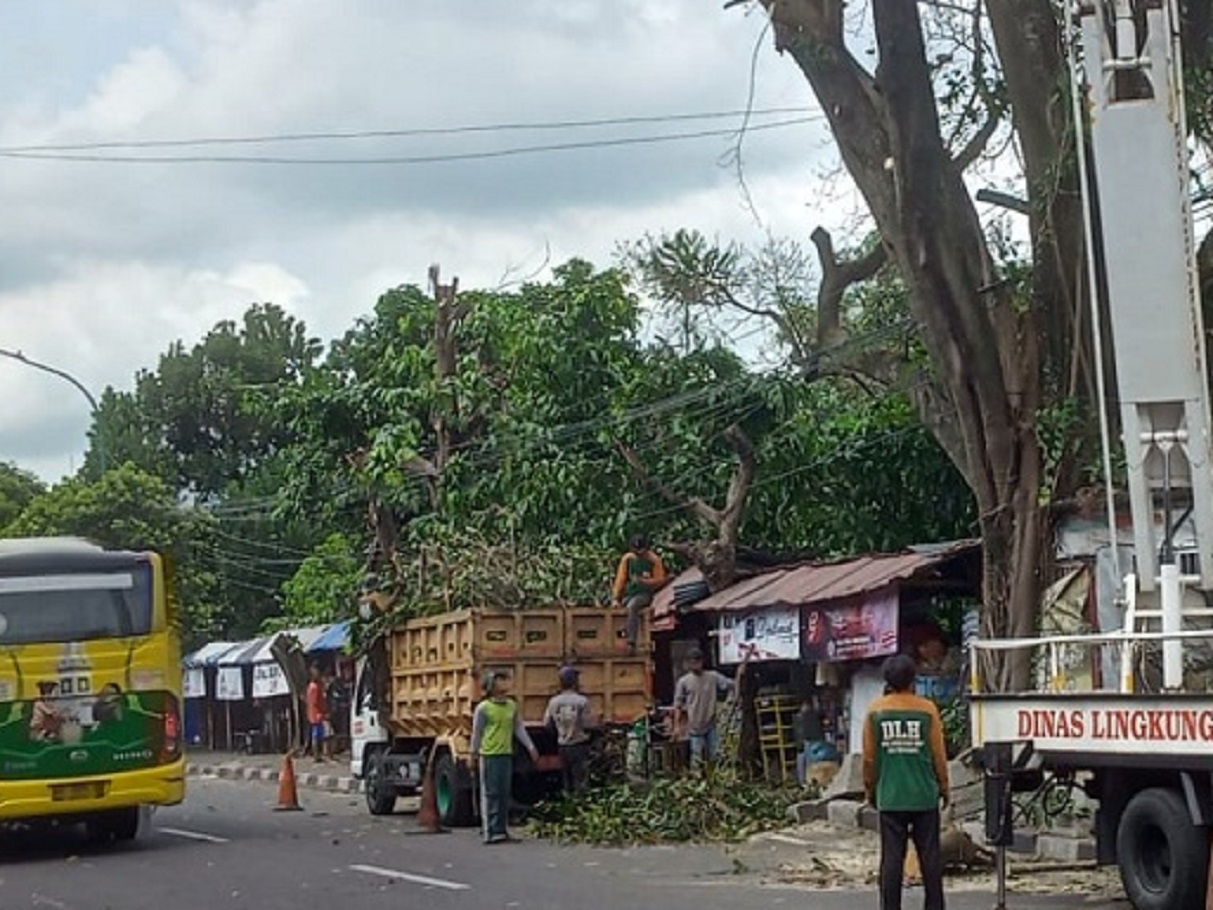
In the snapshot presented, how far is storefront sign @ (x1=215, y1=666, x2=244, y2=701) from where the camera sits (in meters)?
46.9

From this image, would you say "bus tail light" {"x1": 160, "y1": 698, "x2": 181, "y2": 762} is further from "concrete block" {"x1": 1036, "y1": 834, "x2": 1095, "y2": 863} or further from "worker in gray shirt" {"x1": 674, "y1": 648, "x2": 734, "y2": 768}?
"concrete block" {"x1": 1036, "y1": 834, "x2": 1095, "y2": 863}

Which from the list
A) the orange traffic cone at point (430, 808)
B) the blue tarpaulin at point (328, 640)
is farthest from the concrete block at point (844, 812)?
the blue tarpaulin at point (328, 640)

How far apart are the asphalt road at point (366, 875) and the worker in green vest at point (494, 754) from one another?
13.2 inches

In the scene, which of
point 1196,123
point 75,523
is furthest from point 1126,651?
point 75,523

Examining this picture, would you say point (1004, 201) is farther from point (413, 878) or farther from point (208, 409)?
point (208, 409)

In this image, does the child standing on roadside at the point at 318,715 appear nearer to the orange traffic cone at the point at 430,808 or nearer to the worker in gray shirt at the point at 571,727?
the orange traffic cone at the point at 430,808

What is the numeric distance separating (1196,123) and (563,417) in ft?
50.3

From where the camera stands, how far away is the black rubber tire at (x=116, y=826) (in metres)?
20.1

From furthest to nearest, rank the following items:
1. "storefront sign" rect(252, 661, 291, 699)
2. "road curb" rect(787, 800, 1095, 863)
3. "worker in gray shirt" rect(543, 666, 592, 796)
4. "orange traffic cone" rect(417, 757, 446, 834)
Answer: "storefront sign" rect(252, 661, 291, 699) → "orange traffic cone" rect(417, 757, 446, 834) → "worker in gray shirt" rect(543, 666, 592, 796) → "road curb" rect(787, 800, 1095, 863)

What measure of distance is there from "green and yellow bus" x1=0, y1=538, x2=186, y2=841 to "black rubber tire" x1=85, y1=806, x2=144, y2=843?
0.90 meters

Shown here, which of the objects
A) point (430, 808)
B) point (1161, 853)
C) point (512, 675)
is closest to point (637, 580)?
point (512, 675)

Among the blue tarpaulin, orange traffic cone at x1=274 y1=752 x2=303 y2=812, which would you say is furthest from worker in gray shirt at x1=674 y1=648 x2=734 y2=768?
the blue tarpaulin

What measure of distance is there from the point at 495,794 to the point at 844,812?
3.37 meters

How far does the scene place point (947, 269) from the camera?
1812cm
